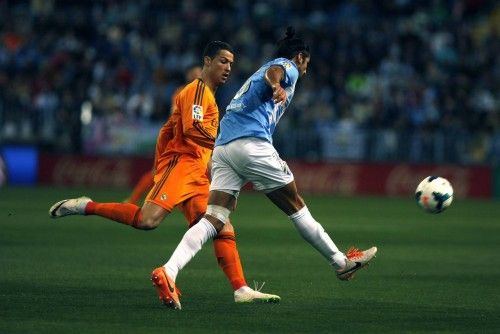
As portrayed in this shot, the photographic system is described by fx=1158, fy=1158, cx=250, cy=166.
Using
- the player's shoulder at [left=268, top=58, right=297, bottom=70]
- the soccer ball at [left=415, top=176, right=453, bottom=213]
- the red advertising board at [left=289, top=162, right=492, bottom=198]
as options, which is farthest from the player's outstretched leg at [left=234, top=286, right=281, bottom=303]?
the red advertising board at [left=289, top=162, right=492, bottom=198]

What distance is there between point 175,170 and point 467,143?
16897mm

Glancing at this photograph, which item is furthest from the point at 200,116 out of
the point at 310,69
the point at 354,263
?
the point at 310,69

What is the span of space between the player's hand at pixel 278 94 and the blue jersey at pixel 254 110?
1.37 ft

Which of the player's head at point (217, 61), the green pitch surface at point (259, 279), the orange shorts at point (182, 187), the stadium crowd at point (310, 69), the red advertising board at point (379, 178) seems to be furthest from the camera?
the red advertising board at point (379, 178)

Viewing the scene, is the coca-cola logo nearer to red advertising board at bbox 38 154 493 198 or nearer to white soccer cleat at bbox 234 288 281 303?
red advertising board at bbox 38 154 493 198

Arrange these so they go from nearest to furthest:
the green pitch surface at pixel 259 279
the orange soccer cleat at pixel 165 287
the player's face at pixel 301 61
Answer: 1. the green pitch surface at pixel 259 279
2. the orange soccer cleat at pixel 165 287
3. the player's face at pixel 301 61

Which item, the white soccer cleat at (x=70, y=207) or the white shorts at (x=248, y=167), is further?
the white soccer cleat at (x=70, y=207)

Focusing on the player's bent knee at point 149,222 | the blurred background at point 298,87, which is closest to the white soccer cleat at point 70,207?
the player's bent knee at point 149,222

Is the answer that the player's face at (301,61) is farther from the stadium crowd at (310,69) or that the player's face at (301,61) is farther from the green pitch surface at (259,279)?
the stadium crowd at (310,69)

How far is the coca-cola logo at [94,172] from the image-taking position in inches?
1082

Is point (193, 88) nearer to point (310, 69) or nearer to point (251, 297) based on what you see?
point (251, 297)

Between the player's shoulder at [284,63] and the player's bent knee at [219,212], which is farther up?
the player's shoulder at [284,63]

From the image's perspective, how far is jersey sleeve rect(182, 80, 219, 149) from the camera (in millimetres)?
9203

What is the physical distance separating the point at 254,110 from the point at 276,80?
21.1 inches
